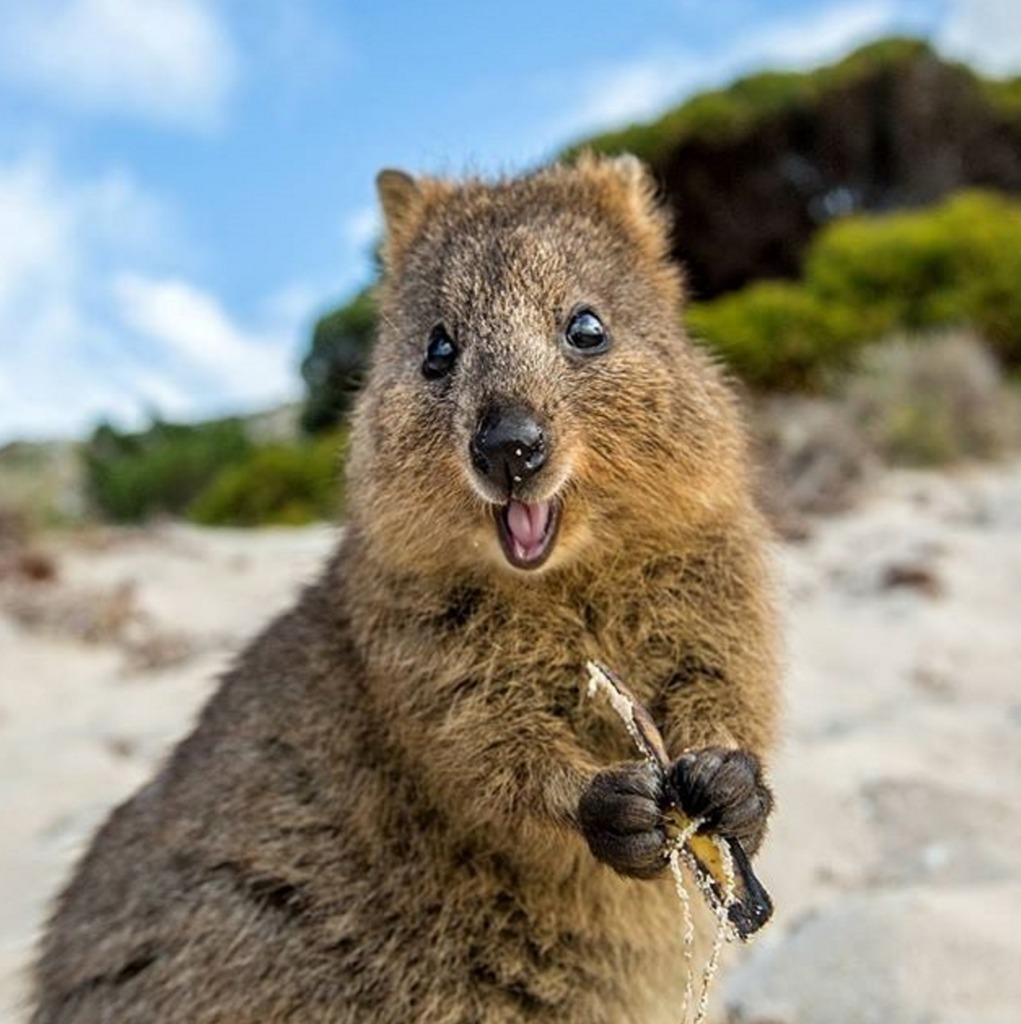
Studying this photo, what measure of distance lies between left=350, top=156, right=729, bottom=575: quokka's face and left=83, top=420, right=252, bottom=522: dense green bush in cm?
1800

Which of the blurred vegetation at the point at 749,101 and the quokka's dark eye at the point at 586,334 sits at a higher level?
the blurred vegetation at the point at 749,101

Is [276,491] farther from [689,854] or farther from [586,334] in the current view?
[689,854]

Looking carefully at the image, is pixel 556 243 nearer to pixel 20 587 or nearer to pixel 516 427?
pixel 516 427

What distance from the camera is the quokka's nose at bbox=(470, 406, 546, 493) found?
9.33 feet

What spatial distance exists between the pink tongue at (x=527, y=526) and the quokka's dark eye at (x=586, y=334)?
46cm

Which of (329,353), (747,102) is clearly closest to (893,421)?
(329,353)

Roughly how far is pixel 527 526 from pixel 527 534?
17 mm

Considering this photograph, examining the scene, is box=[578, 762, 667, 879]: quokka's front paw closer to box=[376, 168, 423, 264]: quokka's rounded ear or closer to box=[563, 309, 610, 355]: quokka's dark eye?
box=[563, 309, 610, 355]: quokka's dark eye

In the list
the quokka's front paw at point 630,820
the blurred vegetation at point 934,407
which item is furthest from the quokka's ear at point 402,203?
the blurred vegetation at point 934,407

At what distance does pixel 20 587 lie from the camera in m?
10.3

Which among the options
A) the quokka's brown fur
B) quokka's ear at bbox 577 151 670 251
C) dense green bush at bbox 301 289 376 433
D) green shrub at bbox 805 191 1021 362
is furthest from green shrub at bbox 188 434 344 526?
the quokka's brown fur

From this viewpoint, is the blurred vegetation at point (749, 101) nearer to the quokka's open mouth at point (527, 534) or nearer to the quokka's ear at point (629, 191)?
the quokka's ear at point (629, 191)

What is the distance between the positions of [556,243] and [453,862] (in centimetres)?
153

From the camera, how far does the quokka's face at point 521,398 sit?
119 inches
